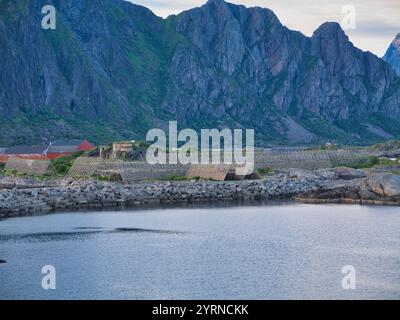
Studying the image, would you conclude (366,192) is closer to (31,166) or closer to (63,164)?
(63,164)

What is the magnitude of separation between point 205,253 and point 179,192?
34319 mm

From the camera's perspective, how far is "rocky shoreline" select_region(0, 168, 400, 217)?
8288 cm

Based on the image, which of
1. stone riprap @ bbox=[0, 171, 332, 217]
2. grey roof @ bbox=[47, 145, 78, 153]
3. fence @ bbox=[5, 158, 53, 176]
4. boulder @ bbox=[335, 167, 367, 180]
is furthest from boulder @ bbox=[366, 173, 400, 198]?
grey roof @ bbox=[47, 145, 78, 153]

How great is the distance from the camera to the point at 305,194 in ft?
295

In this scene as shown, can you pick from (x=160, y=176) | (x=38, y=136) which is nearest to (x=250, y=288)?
(x=160, y=176)

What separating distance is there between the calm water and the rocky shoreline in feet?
15.9

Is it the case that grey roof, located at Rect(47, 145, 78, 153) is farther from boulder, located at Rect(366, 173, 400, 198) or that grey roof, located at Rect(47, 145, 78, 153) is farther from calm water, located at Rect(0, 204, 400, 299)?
boulder, located at Rect(366, 173, 400, 198)

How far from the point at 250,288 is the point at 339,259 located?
9766mm

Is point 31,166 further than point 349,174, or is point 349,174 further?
point 31,166

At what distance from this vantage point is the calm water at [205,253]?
46.0m

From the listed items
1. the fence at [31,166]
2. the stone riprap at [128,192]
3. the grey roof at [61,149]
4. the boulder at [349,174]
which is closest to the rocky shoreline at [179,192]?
the stone riprap at [128,192]

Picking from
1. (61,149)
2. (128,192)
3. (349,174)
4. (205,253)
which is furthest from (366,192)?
(61,149)

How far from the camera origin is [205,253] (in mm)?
56469
